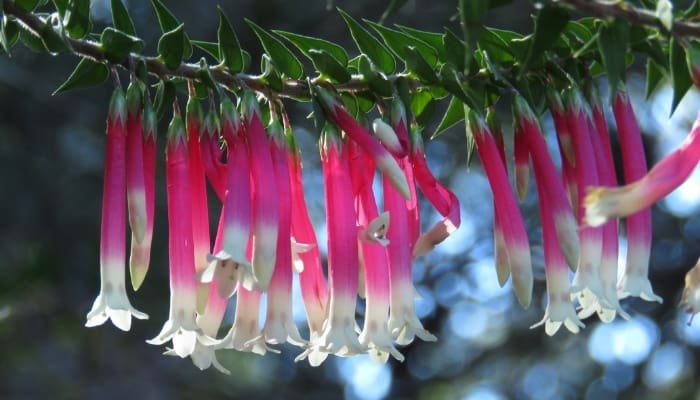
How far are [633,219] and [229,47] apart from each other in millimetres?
696

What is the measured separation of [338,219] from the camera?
1.77 meters

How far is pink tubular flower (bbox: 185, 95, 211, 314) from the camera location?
1.79 meters

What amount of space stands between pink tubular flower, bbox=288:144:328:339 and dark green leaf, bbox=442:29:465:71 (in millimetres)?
334

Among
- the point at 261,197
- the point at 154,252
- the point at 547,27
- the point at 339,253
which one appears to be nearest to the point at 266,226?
the point at 261,197

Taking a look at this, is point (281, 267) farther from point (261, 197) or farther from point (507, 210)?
point (507, 210)

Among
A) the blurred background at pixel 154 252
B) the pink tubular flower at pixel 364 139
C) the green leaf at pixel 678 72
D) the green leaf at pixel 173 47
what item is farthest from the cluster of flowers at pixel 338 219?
the blurred background at pixel 154 252

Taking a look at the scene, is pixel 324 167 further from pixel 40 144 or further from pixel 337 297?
pixel 40 144

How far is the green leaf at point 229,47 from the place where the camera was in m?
1.64

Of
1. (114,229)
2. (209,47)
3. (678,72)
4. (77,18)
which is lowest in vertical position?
(114,229)

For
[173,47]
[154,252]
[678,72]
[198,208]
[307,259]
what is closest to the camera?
[678,72]

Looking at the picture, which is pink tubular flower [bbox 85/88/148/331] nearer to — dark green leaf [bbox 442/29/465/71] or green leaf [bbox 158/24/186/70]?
green leaf [bbox 158/24/186/70]

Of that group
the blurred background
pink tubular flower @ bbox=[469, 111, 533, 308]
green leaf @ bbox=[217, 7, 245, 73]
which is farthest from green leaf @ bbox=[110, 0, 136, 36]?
the blurred background

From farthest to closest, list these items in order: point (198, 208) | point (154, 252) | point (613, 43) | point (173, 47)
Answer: point (154, 252), point (198, 208), point (173, 47), point (613, 43)

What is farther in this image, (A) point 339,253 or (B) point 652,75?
(A) point 339,253
